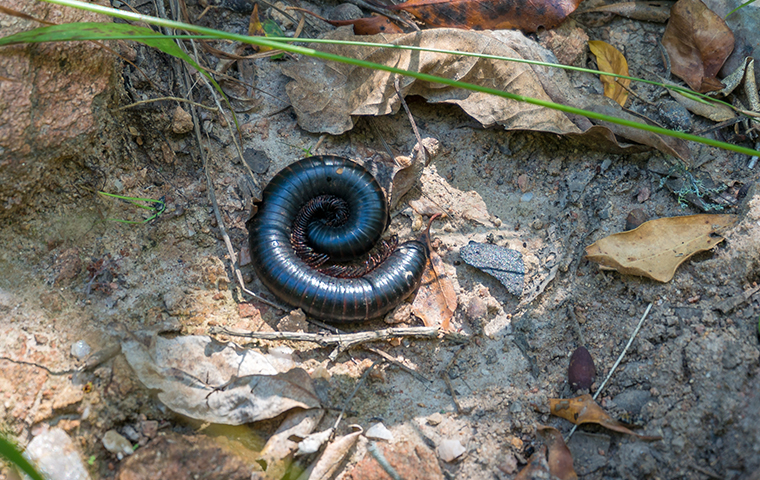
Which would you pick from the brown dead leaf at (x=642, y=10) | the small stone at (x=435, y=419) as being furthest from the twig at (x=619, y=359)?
the brown dead leaf at (x=642, y=10)

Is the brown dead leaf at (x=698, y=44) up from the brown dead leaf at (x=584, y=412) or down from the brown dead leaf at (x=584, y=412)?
up

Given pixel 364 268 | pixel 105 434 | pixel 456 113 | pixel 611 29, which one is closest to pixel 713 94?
pixel 611 29

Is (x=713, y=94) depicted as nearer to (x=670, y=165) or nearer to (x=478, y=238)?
(x=670, y=165)

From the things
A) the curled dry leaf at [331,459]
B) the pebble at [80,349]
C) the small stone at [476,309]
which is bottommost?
the small stone at [476,309]

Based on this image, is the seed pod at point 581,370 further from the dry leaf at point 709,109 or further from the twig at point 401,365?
the dry leaf at point 709,109

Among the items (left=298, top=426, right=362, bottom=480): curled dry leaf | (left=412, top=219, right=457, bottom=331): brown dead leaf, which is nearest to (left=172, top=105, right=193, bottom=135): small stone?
(left=412, top=219, right=457, bottom=331): brown dead leaf

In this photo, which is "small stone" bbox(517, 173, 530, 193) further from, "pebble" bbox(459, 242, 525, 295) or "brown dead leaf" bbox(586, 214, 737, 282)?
"brown dead leaf" bbox(586, 214, 737, 282)
